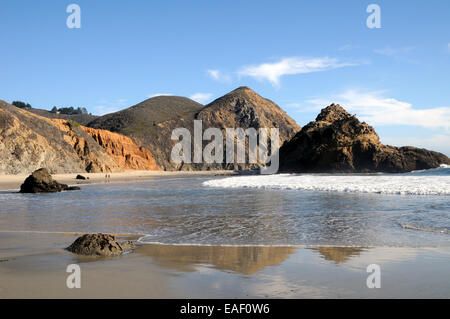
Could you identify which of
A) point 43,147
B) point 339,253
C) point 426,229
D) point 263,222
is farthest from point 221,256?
point 43,147

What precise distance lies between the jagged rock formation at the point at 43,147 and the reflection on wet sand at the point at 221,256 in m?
53.8

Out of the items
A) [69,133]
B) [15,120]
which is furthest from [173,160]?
[15,120]

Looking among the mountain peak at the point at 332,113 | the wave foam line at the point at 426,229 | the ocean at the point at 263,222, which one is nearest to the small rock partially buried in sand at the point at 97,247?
the ocean at the point at 263,222

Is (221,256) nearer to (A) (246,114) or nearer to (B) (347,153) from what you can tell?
(B) (347,153)

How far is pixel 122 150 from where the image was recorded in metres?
102

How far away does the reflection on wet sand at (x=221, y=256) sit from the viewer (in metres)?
6.36

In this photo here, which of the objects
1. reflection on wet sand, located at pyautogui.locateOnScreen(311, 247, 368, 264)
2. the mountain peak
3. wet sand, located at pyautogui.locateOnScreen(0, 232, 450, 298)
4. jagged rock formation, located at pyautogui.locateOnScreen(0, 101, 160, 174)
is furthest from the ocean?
the mountain peak

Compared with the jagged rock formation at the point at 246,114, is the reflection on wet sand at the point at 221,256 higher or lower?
lower

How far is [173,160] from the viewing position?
137 meters

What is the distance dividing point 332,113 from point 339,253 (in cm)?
8526

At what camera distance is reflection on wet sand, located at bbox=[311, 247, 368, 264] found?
22.6 feet

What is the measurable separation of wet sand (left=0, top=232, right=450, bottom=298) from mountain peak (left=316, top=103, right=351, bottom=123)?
3255 inches

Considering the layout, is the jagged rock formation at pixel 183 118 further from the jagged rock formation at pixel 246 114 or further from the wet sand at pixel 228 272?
the wet sand at pixel 228 272

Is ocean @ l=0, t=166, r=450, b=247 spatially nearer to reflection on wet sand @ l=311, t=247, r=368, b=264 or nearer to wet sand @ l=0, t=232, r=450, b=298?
reflection on wet sand @ l=311, t=247, r=368, b=264
